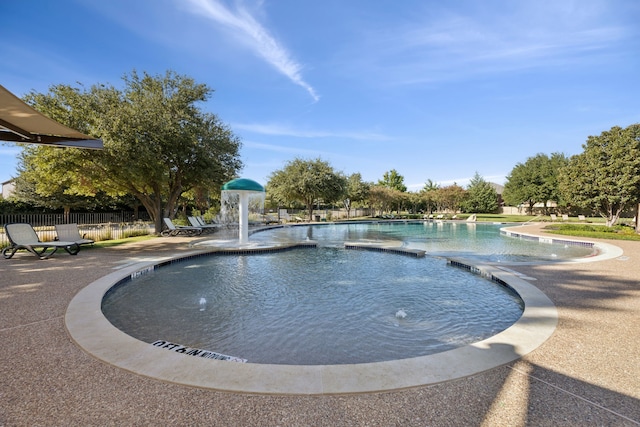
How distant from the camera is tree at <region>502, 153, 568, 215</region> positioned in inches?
1615

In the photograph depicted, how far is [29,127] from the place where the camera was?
5.95 metres

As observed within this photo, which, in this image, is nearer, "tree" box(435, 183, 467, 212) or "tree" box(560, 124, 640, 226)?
"tree" box(560, 124, 640, 226)

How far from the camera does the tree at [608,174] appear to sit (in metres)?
18.8

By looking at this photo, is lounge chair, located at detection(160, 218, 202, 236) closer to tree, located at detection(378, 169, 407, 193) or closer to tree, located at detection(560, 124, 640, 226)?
tree, located at detection(560, 124, 640, 226)

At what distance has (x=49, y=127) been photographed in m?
5.93

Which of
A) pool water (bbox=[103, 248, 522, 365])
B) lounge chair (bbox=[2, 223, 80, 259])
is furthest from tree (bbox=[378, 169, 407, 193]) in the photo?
lounge chair (bbox=[2, 223, 80, 259])

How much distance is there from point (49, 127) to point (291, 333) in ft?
20.0

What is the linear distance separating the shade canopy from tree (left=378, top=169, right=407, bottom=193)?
209ft

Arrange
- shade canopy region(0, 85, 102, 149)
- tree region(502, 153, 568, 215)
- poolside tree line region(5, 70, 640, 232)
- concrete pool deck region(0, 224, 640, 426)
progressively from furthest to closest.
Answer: tree region(502, 153, 568, 215) → poolside tree line region(5, 70, 640, 232) → shade canopy region(0, 85, 102, 149) → concrete pool deck region(0, 224, 640, 426)

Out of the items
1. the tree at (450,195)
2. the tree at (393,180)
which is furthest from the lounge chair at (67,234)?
the tree at (393,180)

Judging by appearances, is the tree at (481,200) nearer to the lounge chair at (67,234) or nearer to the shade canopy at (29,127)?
the lounge chair at (67,234)

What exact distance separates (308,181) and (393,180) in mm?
42411

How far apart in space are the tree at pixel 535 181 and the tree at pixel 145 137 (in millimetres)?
41576

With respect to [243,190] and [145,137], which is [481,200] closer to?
[243,190]
